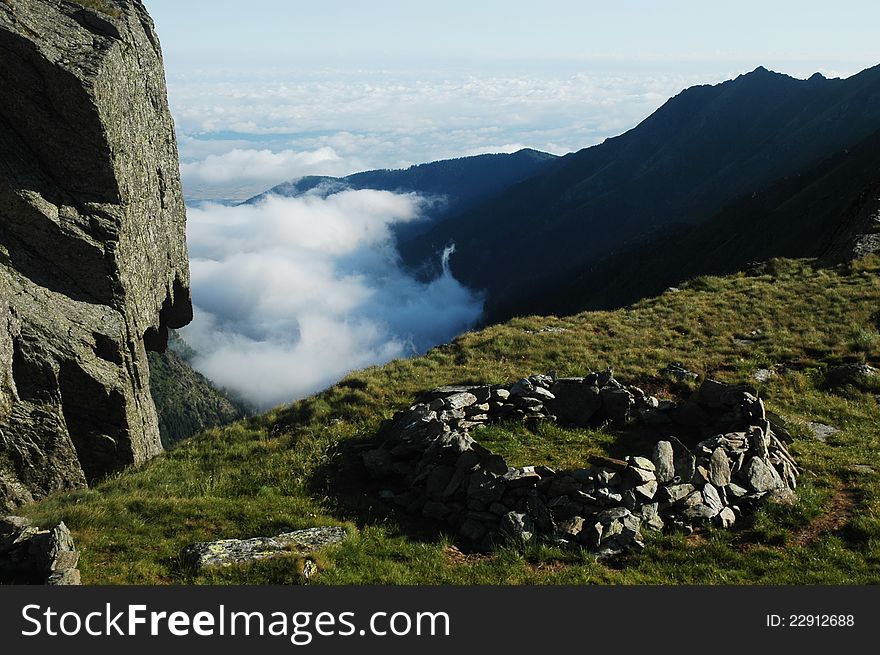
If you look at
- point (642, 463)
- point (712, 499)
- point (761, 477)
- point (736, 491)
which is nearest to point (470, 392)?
point (642, 463)

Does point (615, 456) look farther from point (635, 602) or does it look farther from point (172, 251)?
point (172, 251)

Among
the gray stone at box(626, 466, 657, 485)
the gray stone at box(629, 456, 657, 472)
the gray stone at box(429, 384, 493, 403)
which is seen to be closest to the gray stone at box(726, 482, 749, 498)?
the gray stone at box(629, 456, 657, 472)

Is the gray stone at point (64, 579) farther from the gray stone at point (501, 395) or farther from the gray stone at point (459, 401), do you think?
the gray stone at point (501, 395)

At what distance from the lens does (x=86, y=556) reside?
14.4m

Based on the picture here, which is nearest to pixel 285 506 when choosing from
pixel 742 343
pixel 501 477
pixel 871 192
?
pixel 501 477

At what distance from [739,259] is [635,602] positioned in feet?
462

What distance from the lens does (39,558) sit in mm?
13289

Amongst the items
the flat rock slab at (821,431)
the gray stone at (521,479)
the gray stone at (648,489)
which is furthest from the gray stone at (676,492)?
the flat rock slab at (821,431)

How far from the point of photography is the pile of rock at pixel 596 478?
50.2ft

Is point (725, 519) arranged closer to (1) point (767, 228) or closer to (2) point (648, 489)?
(2) point (648, 489)

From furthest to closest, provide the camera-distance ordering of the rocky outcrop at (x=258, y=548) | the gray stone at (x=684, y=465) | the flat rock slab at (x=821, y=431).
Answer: the flat rock slab at (x=821, y=431) < the gray stone at (x=684, y=465) < the rocky outcrop at (x=258, y=548)

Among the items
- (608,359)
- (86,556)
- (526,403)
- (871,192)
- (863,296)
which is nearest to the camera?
(86,556)

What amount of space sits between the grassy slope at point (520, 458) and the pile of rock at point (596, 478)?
0.70 m

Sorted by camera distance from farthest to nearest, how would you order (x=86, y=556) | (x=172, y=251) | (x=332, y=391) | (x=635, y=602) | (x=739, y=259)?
1. (x=739, y=259)
2. (x=172, y=251)
3. (x=332, y=391)
4. (x=86, y=556)
5. (x=635, y=602)
